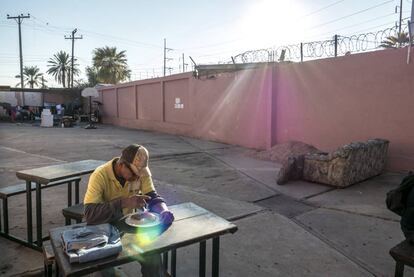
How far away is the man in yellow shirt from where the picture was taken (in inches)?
92.7

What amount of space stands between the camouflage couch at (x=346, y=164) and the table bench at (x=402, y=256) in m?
3.97

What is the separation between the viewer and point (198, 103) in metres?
14.8

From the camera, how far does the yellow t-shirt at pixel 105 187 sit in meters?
2.49

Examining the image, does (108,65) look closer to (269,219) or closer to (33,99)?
(33,99)

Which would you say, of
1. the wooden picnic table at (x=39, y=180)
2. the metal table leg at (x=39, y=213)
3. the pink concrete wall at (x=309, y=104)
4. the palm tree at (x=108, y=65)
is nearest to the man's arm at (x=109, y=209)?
the wooden picnic table at (x=39, y=180)

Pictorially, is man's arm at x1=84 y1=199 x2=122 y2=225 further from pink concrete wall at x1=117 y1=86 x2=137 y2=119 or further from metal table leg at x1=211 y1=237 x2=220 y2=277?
pink concrete wall at x1=117 y1=86 x2=137 y2=119

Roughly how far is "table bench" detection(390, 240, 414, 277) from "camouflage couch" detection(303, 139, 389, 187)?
3.97 meters

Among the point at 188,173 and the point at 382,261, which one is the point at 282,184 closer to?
the point at 188,173

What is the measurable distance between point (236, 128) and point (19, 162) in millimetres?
7035

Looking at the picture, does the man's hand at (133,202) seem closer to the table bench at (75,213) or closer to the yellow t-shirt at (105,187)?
the yellow t-shirt at (105,187)

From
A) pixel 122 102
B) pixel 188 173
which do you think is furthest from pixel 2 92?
pixel 188 173

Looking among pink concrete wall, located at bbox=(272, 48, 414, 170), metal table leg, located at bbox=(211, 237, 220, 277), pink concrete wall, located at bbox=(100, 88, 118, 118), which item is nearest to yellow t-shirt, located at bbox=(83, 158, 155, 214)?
metal table leg, located at bbox=(211, 237, 220, 277)

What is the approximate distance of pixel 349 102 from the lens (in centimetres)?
850

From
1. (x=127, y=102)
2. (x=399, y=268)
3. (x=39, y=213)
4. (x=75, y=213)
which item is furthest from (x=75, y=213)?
(x=127, y=102)
